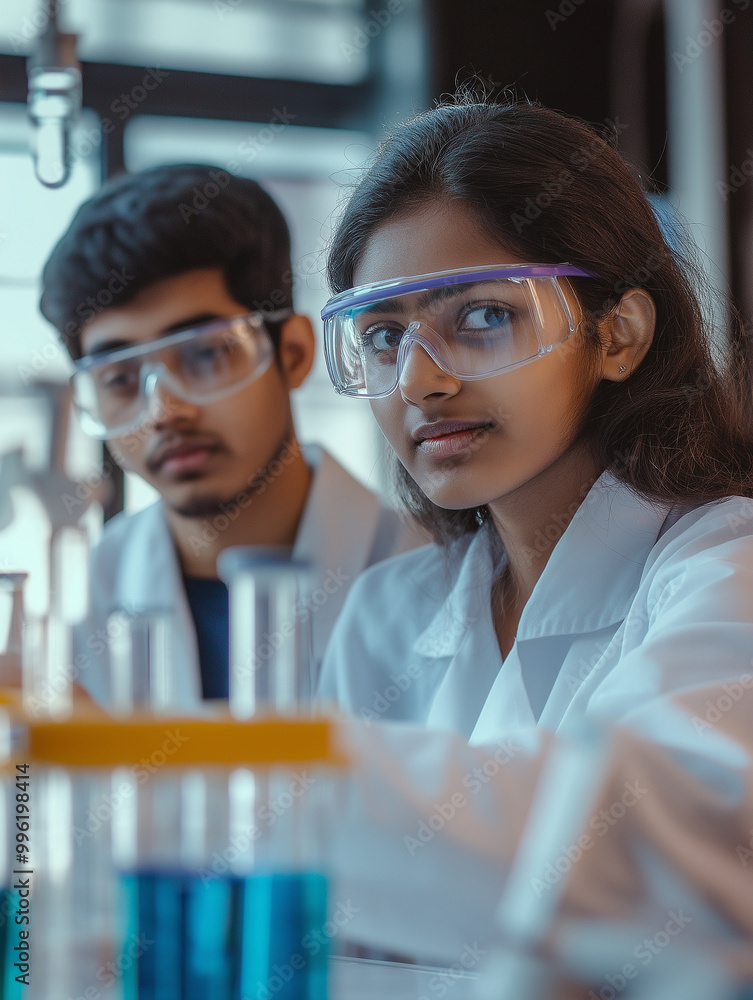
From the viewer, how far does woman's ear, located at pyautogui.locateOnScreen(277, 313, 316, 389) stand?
7.54ft

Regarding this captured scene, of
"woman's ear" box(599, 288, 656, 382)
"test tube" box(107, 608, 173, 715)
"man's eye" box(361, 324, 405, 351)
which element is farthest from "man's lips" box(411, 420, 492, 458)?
"test tube" box(107, 608, 173, 715)

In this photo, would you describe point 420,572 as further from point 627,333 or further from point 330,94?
point 330,94

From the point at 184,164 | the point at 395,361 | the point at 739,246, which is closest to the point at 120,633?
the point at 395,361

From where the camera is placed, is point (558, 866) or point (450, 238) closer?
point (558, 866)

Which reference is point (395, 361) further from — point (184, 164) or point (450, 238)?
point (184, 164)

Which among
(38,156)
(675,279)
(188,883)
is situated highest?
(38,156)

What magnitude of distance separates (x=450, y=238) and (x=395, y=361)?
0.18 m

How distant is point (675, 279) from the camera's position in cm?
158

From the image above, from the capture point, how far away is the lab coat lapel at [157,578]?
2.05 meters

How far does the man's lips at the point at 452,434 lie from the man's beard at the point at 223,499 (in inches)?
34.8

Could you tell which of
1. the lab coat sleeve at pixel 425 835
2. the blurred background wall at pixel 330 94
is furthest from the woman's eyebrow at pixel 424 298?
the blurred background wall at pixel 330 94

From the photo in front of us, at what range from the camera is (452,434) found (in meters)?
1.42

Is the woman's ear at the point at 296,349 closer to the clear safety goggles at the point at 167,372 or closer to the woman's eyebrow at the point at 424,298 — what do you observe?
the clear safety goggles at the point at 167,372

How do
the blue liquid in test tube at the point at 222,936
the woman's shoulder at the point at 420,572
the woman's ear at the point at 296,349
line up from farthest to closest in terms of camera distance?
the woman's ear at the point at 296,349
the woman's shoulder at the point at 420,572
the blue liquid in test tube at the point at 222,936
